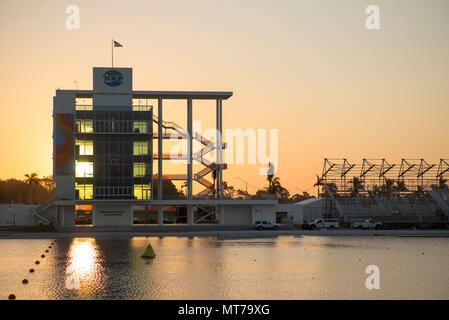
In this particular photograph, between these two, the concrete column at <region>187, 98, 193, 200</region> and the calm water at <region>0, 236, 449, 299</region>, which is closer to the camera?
the calm water at <region>0, 236, 449, 299</region>

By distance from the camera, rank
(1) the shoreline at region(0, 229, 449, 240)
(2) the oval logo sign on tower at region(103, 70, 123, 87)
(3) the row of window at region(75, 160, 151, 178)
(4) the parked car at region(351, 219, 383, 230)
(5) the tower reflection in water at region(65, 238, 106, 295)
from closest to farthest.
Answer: (5) the tower reflection in water at region(65, 238, 106, 295) < (1) the shoreline at region(0, 229, 449, 240) < (3) the row of window at region(75, 160, 151, 178) < (4) the parked car at region(351, 219, 383, 230) < (2) the oval logo sign on tower at region(103, 70, 123, 87)

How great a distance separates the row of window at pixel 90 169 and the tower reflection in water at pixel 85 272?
4535 centimetres

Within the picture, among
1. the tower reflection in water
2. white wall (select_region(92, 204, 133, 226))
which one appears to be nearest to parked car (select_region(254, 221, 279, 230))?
white wall (select_region(92, 204, 133, 226))

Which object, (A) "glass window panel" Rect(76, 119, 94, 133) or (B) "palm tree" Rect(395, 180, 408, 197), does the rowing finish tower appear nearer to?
(A) "glass window panel" Rect(76, 119, 94, 133)

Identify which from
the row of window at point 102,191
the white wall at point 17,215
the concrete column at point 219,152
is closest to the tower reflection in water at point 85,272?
the row of window at point 102,191

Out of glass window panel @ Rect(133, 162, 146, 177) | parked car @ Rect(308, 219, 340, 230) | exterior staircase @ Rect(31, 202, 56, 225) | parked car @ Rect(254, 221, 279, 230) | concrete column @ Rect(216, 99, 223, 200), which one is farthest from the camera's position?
exterior staircase @ Rect(31, 202, 56, 225)

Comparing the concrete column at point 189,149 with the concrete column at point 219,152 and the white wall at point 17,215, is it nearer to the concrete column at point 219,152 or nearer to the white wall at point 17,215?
the concrete column at point 219,152

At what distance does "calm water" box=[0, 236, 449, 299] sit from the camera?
32375 millimetres

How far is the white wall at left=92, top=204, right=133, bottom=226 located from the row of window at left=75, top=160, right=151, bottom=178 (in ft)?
17.9

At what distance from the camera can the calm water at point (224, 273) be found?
106 ft

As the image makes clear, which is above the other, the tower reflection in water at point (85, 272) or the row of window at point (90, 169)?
the row of window at point (90, 169)

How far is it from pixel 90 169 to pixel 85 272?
64622 millimetres

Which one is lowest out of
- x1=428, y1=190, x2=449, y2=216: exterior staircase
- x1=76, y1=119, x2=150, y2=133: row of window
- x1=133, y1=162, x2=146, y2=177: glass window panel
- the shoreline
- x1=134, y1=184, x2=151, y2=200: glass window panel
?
the shoreline

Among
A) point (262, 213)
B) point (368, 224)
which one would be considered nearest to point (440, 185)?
point (368, 224)
